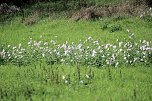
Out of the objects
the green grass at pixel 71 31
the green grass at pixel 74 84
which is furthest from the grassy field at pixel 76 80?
the green grass at pixel 71 31

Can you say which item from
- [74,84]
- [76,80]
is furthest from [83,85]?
[76,80]

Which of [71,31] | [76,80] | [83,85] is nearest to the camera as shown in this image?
[83,85]

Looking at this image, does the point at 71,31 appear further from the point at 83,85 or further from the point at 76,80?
the point at 83,85

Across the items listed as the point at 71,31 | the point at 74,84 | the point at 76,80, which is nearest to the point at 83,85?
the point at 74,84

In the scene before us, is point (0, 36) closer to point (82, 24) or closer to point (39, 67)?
point (82, 24)

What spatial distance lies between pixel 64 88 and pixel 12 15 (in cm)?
2006

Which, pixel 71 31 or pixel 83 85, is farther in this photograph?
pixel 71 31

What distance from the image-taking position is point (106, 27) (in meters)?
24.6

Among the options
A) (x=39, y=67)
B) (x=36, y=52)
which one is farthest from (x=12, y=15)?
(x=39, y=67)

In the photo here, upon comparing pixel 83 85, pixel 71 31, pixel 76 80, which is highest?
pixel 71 31

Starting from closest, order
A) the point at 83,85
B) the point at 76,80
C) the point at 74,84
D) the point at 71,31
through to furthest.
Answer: the point at 83,85
the point at 74,84
the point at 76,80
the point at 71,31

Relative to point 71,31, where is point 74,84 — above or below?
Result: below

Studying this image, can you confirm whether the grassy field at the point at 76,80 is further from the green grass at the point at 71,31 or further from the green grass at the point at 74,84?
the green grass at the point at 71,31

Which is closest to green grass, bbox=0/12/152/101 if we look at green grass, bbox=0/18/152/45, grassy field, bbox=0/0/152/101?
grassy field, bbox=0/0/152/101
